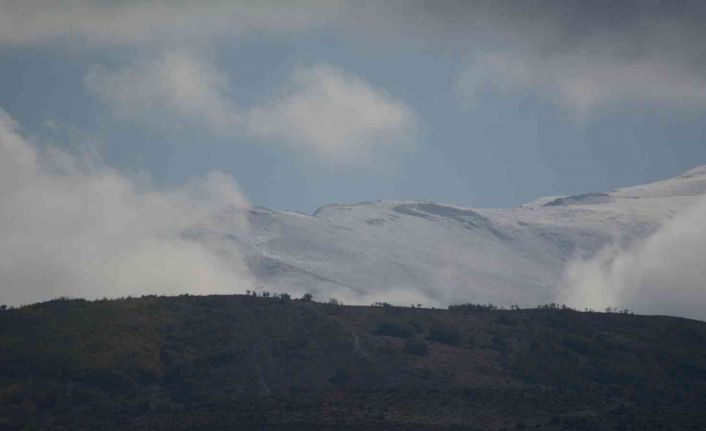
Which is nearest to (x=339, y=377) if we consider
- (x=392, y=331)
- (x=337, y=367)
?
(x=337, y=367)

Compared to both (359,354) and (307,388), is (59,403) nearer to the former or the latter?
(307,388)

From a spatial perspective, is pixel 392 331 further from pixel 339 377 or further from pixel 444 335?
pixel 339 377

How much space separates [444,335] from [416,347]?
595cm

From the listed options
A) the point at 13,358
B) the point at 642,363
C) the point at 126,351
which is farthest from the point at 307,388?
the point at 642,363

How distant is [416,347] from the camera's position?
119 meters

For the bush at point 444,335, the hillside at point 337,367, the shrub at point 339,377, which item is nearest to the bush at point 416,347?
the hillside at point 337,367

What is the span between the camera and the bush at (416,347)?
390 feet

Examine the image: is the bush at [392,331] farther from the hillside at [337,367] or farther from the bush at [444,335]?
the bush at [444,335]

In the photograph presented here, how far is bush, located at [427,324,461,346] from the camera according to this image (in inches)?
4879

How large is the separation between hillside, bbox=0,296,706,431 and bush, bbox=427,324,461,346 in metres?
0.14

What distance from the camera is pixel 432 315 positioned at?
133 metres

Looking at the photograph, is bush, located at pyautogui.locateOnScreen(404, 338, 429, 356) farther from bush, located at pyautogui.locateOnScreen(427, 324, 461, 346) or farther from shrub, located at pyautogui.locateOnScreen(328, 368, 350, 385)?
shrub, located at pyautogui.locateOnScreen(328, 368, 350, 385)

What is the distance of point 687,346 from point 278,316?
128 ft

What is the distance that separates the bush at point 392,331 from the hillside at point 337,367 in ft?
0.49
